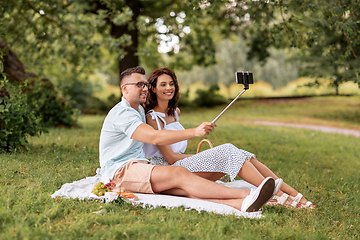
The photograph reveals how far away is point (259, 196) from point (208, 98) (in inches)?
701

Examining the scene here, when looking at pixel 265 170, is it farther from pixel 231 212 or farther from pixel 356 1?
pixel 356 1

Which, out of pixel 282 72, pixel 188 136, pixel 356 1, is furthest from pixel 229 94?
pixel 188 136

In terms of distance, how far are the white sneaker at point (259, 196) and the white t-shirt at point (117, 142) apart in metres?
1.21

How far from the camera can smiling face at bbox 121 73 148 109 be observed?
12.1 feet

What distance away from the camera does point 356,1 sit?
609cm

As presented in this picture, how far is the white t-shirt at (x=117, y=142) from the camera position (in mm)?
3560

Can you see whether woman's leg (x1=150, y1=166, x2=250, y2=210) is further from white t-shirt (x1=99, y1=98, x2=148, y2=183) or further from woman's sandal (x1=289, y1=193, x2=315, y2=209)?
woman's sandal (x1=289, y1=193, x2=315, y2=209)

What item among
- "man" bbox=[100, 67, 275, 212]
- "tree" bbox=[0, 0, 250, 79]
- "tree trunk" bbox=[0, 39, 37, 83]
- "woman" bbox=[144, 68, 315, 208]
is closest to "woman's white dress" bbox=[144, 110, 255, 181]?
"woman" bbox=[144, 68, 315, 208]

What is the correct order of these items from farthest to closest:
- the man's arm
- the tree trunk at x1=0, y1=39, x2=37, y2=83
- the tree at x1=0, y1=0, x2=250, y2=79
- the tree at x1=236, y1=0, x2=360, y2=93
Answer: the tree at x1=0, y1=0, x2=250, y2=79 < the tree trunk at x1=0, y1=39, x2=37, y2=83 < the tree at x1=236, y1=0, x2=360, y2=93 < the man's arm

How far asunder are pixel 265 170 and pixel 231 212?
0.78m

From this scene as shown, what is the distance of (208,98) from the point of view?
20875mm

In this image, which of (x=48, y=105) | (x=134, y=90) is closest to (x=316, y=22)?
(x=134, y=90)

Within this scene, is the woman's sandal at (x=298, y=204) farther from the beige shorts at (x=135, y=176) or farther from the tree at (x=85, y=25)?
the tree at (x=85, y=25)

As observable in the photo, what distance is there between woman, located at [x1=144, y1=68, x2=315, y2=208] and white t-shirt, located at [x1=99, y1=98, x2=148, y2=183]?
1.20 feet
